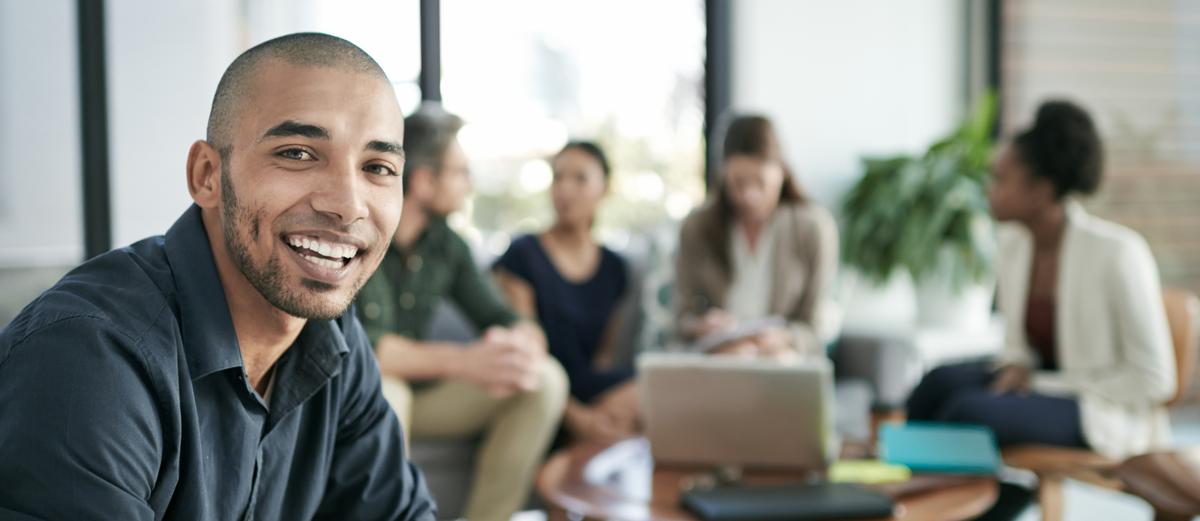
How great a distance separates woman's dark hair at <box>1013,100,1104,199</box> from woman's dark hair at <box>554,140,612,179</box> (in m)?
1.15

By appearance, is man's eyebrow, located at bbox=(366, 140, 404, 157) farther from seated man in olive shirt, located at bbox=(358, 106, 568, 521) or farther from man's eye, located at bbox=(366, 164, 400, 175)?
seated man in olive shirt, located at bbox=(358, 106, 568, 521)

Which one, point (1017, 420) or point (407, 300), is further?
point (407, 300)

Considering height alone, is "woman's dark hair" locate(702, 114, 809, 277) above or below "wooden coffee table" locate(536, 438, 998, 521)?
above

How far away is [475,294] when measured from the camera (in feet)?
9.26

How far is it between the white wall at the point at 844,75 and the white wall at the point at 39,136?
250cm

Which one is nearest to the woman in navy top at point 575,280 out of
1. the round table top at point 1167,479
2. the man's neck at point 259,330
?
the round table top at point 1167,479

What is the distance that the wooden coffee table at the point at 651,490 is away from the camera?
1.77 meters

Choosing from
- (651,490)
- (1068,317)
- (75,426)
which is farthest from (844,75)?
(75,426)

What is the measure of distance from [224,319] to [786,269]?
2.26 metres

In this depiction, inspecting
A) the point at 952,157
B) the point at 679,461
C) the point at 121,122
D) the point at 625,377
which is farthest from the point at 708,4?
the point at 679,461

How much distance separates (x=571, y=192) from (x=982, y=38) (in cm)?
253

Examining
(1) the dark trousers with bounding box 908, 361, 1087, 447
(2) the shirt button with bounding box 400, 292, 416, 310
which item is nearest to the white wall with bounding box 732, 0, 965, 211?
(1) the dark trousers with bounding box 908, 361, 1087, 447

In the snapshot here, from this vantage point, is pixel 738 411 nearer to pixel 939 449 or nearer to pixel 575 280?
pixel 939 449

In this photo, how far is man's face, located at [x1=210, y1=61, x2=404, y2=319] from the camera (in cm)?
93
